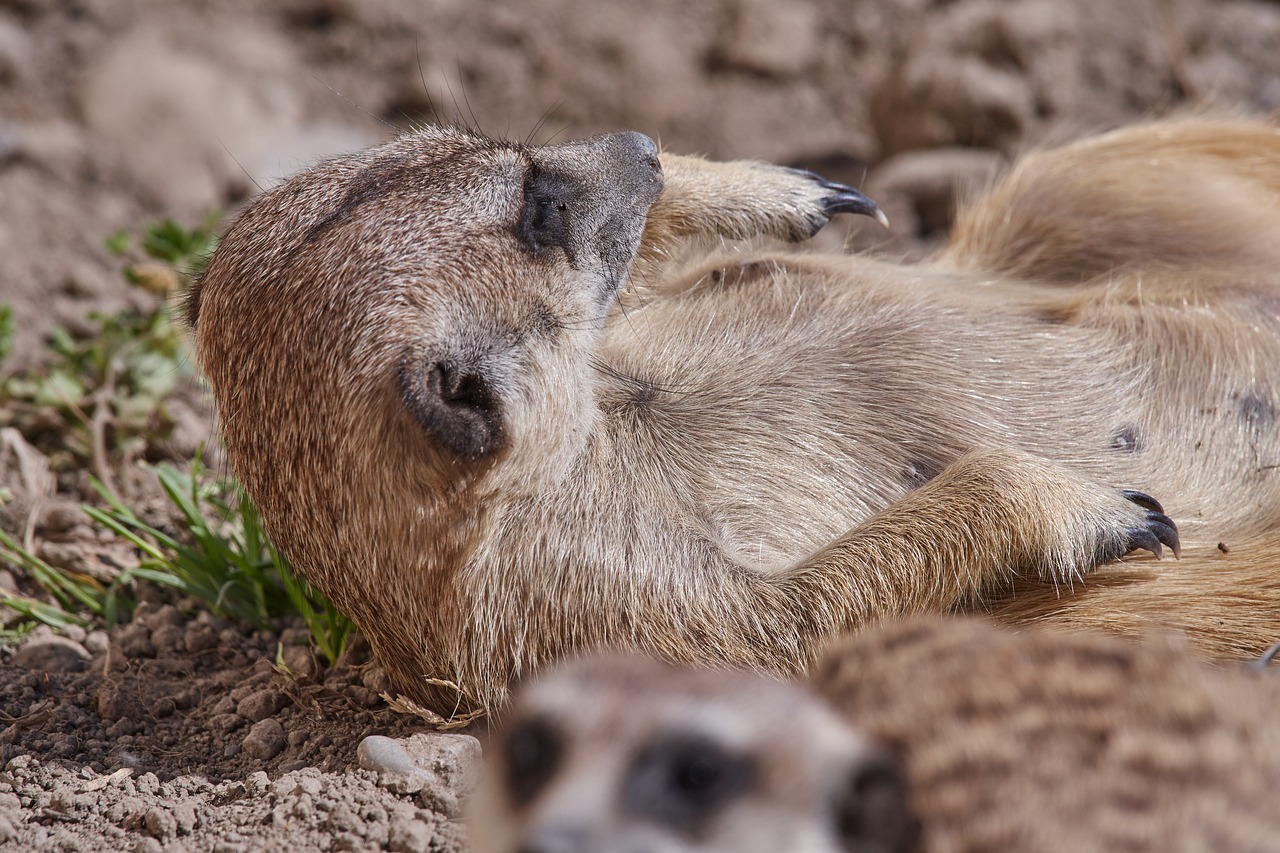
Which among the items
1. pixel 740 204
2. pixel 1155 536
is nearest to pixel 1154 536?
pixel 1155 536

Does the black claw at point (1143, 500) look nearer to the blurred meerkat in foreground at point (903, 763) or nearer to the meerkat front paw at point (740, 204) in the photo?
the blurred meerkat in foreground at point (903, 763)

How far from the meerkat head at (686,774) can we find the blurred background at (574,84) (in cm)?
386

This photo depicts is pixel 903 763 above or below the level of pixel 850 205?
below

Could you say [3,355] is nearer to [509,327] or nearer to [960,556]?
[509,327]

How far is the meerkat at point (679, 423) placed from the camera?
8.59 ft

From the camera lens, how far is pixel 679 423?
2963 millimetres

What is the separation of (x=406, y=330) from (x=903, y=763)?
140cm

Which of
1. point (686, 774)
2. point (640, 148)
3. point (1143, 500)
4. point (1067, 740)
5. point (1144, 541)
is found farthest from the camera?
point (640, 148)

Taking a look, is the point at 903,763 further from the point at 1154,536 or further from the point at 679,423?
the point at 679,423

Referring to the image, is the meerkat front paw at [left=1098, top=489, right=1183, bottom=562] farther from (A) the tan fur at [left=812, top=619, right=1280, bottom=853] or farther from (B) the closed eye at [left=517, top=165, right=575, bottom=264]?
(B) the closed eye at [left=517, top=165, right=575, bottom=264]

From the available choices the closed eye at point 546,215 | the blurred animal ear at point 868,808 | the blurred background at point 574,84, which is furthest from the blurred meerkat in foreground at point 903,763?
the blurred background at point 574,84

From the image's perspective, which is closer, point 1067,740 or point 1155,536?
point 1067,740

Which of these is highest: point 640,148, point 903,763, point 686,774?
A: point 640,148

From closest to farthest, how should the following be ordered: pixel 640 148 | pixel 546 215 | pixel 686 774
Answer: pixel 686 774 → pixel 546 215 → pixel 640 148
